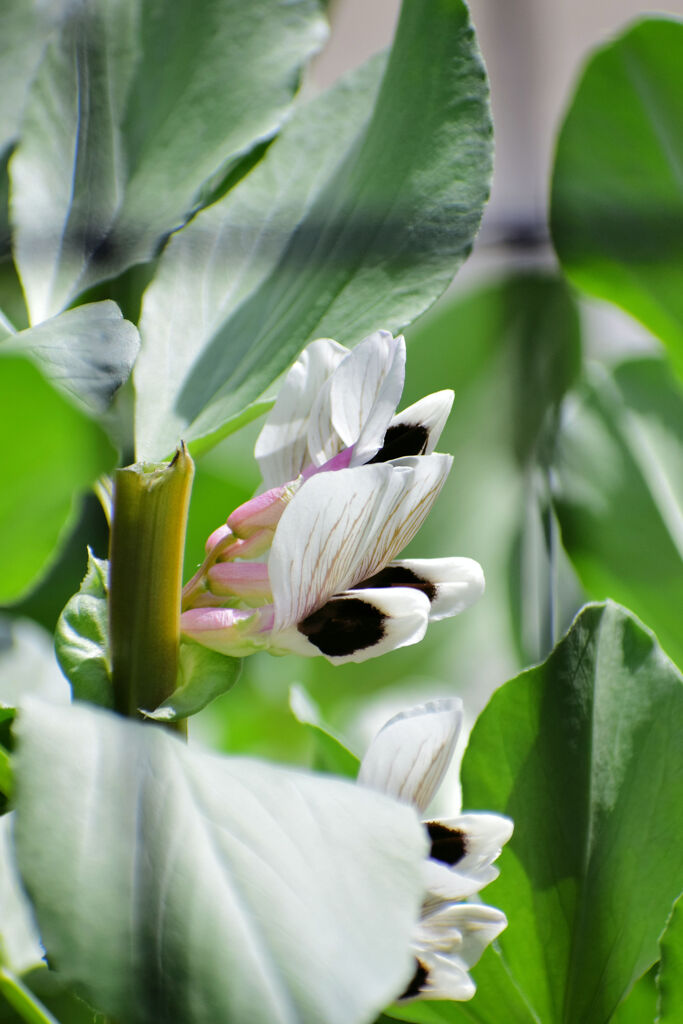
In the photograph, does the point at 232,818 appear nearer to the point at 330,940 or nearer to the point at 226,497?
the point at 330,940

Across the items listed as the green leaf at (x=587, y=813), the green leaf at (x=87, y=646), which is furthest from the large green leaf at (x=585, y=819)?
the green leaf at (x=87, y=646)

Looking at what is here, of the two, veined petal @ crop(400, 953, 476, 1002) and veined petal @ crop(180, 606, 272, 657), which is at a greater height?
veined petal @ crop(180, 606, 272, 657)

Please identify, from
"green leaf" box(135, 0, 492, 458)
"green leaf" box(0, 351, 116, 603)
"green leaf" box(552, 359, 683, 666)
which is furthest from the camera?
"green leaf" box(552, 359, 683, 666)

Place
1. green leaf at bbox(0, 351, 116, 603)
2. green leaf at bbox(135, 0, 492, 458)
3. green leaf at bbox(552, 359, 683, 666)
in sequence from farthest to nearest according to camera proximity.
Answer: green leaf at bbox(552, 359, 683, 666) < green leaf at bbox(135, 0, 492, 458) < green leaf at bbox(0, 351, 116, 603)

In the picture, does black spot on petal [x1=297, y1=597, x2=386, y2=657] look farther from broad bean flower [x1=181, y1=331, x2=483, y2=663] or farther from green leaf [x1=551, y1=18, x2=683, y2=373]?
green leaf [x1=551, y1=18, x2=683, y2=373]

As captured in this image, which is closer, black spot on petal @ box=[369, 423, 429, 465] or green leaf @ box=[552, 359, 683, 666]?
black spot on petal @ box=[369, 423, 429, 465]

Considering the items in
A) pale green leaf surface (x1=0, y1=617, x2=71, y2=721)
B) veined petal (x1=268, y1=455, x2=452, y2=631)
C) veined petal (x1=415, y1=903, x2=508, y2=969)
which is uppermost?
veined petal (x1=268, y1=455, x2=452, y2=631)

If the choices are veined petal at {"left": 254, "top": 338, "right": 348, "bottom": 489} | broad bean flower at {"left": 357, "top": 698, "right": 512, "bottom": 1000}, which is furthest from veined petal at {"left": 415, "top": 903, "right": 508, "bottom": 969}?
veined petal at {"left": 254, "top": 338, "right": 348, "bottom": 489}

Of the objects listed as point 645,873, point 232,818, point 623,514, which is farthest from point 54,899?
point 623,514
